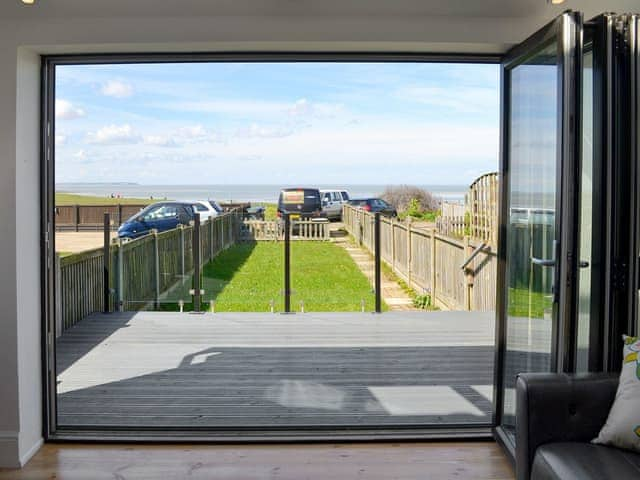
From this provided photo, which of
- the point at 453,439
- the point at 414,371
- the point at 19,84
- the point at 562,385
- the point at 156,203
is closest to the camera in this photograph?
the point at 562,385

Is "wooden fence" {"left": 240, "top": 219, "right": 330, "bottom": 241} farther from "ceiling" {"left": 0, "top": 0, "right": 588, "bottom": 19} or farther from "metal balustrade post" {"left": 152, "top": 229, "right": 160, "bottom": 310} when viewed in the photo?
"ceiling" {"left": 0, "top": 0, "right": 588, "bottom": 19}

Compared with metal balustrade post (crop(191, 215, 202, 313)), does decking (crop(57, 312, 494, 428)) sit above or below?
below

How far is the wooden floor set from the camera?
2920 mm

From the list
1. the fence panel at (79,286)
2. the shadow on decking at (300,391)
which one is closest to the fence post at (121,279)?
the fence panel at (79,286)

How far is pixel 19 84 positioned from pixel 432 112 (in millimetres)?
2310

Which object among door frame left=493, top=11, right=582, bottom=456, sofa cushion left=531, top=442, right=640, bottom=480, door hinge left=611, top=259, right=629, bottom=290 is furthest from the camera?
door hinge left=611, top=259, right=629, bottom=290

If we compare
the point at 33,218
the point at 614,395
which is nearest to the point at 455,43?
the point at 614,395

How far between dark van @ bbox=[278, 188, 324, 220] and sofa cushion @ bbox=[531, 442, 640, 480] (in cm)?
214

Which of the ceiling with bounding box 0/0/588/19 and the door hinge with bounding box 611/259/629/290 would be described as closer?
the door hinge with bounding box 611/259/629/290

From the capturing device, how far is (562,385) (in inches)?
92.5

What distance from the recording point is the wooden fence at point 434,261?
4.25 metres

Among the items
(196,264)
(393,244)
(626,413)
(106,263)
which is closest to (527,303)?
(626,413)

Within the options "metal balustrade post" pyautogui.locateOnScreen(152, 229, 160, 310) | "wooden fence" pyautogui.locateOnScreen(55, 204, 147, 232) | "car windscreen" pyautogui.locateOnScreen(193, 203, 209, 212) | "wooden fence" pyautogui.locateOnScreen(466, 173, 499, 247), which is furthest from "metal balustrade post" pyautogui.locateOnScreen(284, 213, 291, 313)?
"wooden fence" pyautogui.locateOnScreen(466, 173, 499, 247)

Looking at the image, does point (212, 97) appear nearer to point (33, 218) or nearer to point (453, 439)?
point (33, 218)
